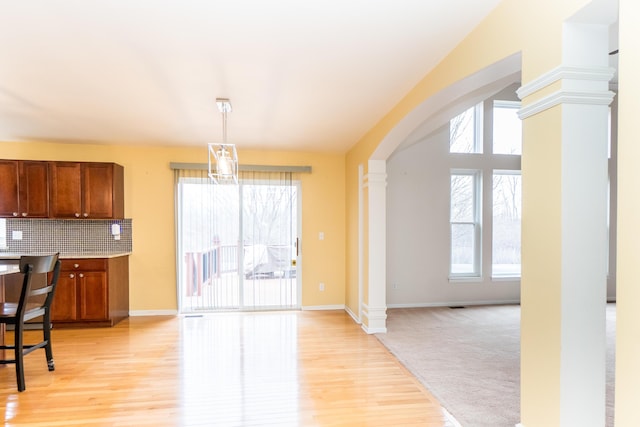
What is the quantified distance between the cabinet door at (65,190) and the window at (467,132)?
5.48 meters

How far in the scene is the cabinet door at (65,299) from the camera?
407 cm

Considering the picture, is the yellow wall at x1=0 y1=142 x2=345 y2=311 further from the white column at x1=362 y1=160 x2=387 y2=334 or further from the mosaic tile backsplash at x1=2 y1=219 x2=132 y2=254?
the white column at x1=362 y1=160 x2=387 y2=334

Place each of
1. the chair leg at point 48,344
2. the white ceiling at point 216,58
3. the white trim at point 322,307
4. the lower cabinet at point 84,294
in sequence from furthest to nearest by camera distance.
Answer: the white trim at point 322,307
the lower cabinet at point 84,294
the chair leg at point 48,344
the white ceiling at point 216,58

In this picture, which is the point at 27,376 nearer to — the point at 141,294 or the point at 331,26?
the point at 141,294

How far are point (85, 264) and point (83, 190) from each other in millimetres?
983

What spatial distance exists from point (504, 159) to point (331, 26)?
4.65 metres

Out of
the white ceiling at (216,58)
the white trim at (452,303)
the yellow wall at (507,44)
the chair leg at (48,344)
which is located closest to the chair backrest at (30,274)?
the chair leg at (48,344)

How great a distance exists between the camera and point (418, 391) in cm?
260

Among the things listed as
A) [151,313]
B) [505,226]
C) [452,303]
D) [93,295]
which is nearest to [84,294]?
[93,295]

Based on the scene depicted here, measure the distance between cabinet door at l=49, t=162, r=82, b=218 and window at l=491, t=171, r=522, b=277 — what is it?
20.3 ft

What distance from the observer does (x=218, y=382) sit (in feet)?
8.99

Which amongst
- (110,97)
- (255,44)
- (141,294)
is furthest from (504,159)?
(141,294)

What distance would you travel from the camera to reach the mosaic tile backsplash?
4516 millimetres

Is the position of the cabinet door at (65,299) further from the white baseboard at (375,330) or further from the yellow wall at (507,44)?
the yellow wall at (507,44)
